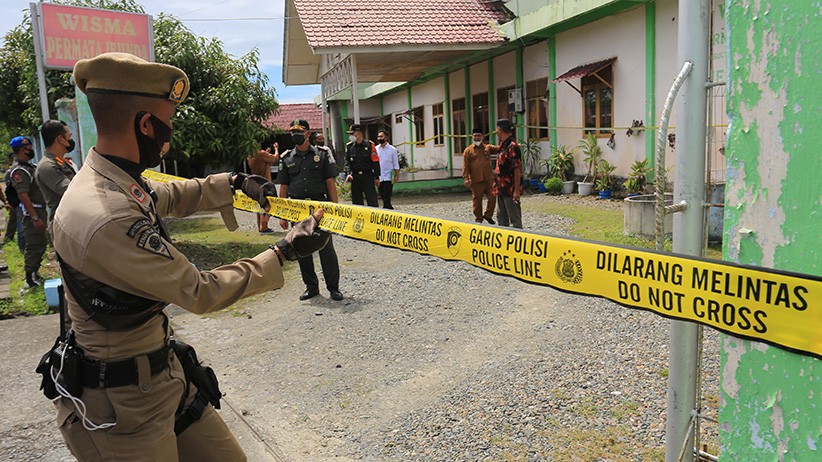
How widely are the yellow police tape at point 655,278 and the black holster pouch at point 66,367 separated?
131cm

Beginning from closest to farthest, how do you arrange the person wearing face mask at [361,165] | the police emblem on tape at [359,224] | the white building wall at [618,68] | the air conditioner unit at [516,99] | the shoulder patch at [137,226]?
1. the shoulder patch at [137,226]
2. the police emblem on tape at [359,224]
3. the person wearing face mask at [361,165]
4. the white building wall at [618,68]
5. the air conditioner unit at [516,99]

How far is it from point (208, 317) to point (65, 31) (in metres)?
3.77

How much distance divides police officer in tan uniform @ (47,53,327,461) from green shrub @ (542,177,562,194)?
12.5 meters

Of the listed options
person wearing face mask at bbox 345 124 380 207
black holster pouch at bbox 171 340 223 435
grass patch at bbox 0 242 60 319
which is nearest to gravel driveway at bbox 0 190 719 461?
grass patch at bbox 0 242 60 319

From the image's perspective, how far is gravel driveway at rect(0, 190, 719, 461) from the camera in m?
3.29

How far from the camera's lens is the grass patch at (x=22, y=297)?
20.7 ft

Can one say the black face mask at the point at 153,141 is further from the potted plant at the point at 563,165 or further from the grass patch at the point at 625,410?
the potted plant at the point at 563,165

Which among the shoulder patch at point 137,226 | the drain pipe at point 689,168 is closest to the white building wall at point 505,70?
the drain pipe at point 689,168

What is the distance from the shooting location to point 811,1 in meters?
1.60

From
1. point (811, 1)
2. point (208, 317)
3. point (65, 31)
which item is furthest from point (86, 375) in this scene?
point (65, 31)

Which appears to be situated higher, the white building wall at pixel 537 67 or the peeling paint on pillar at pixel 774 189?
the white building wall at pixel 537 67

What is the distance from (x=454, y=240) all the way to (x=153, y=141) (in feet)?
3.76

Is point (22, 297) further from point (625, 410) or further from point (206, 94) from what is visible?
point (625, 410)

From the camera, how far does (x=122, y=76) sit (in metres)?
1.91
